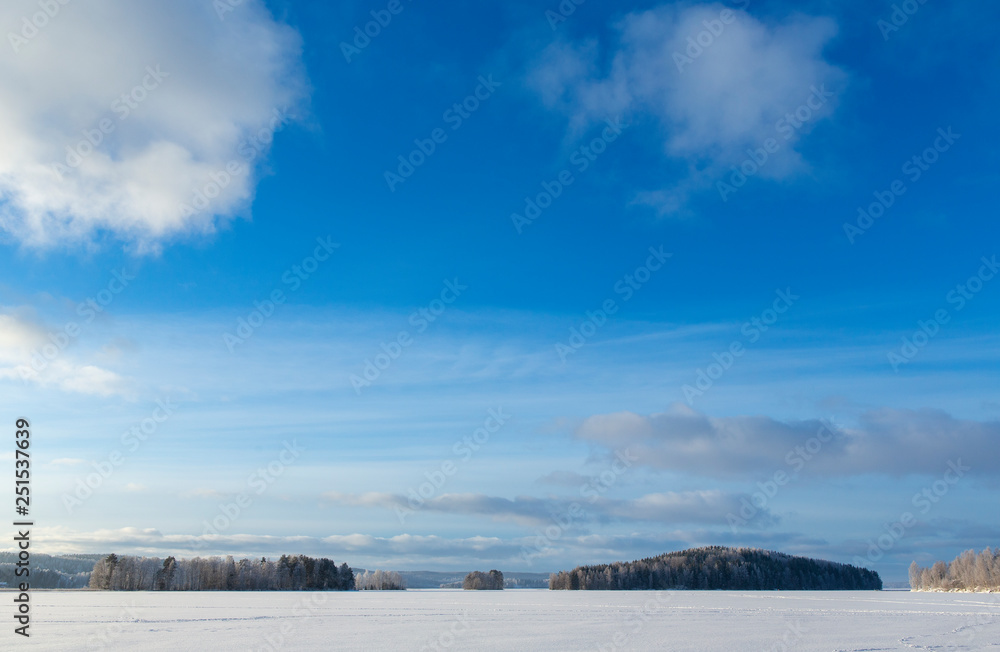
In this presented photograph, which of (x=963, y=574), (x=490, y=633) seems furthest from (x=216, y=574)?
(x=963, y=574)

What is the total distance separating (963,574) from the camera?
155 meters

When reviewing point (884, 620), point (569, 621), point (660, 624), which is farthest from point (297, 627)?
point (884, 620)

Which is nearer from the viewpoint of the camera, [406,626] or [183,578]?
[406,626]

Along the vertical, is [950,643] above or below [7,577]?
above

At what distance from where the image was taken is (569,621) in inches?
1523

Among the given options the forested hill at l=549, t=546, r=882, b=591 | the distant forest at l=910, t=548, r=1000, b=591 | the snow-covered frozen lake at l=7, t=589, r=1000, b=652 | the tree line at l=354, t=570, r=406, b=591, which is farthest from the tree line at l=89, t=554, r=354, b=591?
the distant forest at l=910, t=548, r=1000, b=591

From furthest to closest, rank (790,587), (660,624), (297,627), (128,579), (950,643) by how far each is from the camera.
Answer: (790,587), (128,579), (660,624), (297,627), (950,643)

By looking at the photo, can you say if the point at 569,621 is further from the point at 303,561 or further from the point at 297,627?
the point at 303,561

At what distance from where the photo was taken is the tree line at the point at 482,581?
143 meters

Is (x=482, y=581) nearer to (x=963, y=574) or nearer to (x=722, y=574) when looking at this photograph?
(x=722, y=574)

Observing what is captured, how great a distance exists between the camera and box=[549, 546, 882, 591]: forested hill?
162m

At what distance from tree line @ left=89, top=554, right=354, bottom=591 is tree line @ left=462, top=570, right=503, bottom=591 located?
27.0 metres

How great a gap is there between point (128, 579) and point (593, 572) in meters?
97.8

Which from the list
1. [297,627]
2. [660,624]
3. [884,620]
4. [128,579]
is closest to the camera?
[297,627]
